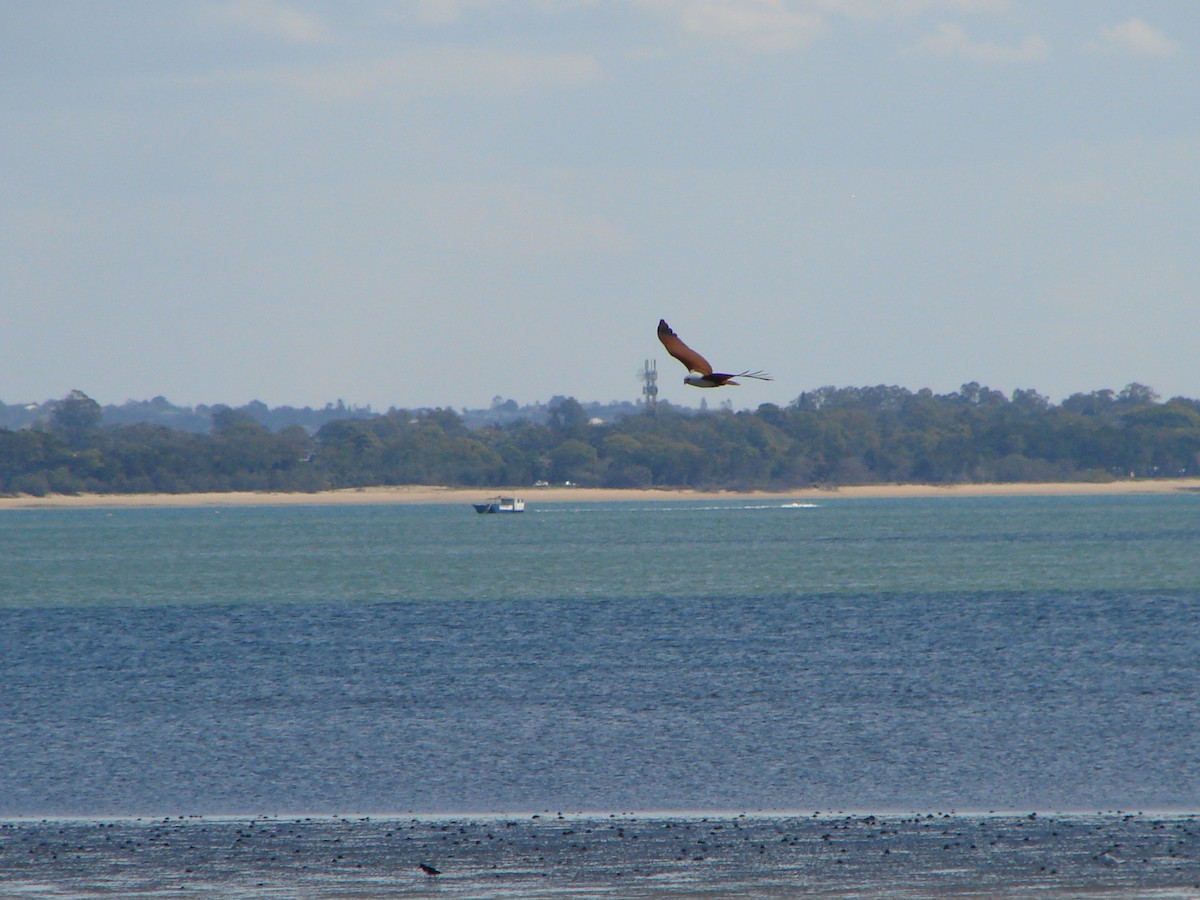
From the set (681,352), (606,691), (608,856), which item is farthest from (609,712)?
(681,352)

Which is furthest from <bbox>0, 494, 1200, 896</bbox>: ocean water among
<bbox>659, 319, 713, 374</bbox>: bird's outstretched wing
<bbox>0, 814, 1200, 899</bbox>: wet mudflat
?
<bbox>659, 319, 713, 374</bbox>: bird's outstretched wing

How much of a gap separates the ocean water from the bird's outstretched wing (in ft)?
24.8

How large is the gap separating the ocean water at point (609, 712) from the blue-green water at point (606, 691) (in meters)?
0.12

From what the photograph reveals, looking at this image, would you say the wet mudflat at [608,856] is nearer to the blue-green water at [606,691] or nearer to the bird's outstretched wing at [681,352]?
the blue-green water at [606,691]

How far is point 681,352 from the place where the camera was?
42.0 ft

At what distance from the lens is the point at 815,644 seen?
4994cm

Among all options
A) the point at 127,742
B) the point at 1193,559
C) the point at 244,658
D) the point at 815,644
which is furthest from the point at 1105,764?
the point at 1193,559

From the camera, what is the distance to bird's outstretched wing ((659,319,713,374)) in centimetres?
1251

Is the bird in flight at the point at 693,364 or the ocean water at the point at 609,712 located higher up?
the bird in flight at the point at 693,364

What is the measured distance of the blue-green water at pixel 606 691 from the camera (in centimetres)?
2536

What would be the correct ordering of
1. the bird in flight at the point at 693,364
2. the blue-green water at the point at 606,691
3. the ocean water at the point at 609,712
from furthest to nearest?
the blue-green water at the point at 606,691 → the ocean water at the point at 609,712 → the bird in flight at the point at 693,364

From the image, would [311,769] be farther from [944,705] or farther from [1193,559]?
[1193,559]

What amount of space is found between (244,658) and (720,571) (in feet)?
163

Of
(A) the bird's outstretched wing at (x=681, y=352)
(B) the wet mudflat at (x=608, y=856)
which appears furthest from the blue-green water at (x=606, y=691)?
(A) the bird's outstretched wing at (x=681, y=352)
